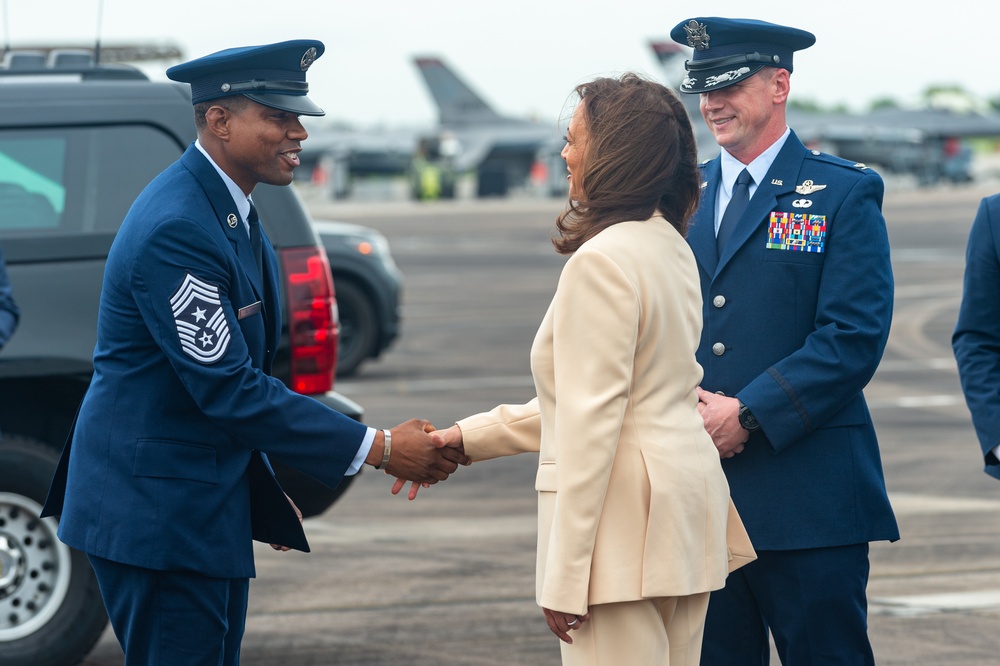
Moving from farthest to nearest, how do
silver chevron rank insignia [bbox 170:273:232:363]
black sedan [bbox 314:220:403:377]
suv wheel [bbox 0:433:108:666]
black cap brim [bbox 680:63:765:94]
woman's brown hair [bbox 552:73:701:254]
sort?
black sedan [bbox 314:220:403:377]
suv wheel [bbox 0:433:108:666]
black cap brim [bbox 680:63:765:94]
silver chevron rank insignia [bbox 170:273:232:363]
woman's brown hair [bbox 552:73:701:254]

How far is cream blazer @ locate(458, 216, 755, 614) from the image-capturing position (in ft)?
9.11

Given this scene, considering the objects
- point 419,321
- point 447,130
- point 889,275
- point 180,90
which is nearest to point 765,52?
point 889,275

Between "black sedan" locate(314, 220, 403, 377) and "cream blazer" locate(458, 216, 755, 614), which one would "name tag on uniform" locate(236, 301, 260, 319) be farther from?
"black sedan" locate(314, 220, 403, 377)

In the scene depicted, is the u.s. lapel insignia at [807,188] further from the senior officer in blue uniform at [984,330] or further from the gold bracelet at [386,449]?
the gold bracelet at [386,449]

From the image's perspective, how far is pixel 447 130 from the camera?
2771 inches

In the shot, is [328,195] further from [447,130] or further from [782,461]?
[782,461]

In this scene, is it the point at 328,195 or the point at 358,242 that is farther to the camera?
the point at 328,195

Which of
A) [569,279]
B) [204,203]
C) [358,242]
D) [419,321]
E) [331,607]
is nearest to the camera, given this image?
[569,279]

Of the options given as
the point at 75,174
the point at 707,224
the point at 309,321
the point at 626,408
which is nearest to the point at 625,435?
the point at 626,408

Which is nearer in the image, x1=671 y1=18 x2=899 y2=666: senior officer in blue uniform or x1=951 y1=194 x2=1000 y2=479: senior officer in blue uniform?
x1=671 y1=18 x2=899 y2=666: senior officer in blue uniform

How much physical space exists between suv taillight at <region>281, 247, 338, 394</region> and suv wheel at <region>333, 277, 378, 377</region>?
267 inches

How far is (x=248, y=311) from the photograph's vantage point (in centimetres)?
322

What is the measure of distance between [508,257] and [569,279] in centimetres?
2546

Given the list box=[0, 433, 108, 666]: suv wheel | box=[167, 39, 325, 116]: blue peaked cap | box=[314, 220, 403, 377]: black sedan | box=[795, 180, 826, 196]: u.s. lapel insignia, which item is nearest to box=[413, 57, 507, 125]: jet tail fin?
box=[314, 220, 403, 377]: black sedan
